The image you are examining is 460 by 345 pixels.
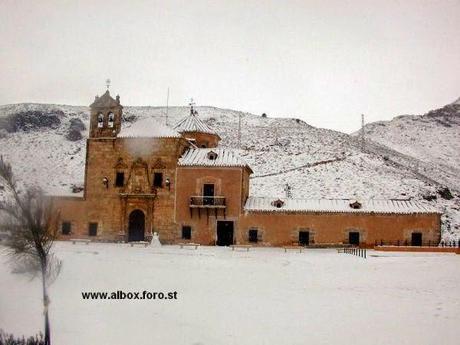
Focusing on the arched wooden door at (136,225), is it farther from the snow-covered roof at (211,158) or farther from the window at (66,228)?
the snow-covered roof at (211,158)

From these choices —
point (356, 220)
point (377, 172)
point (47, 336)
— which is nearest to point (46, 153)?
point (47, 336)

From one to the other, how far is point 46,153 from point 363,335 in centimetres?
450

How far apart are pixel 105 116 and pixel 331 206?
1192 centimetres

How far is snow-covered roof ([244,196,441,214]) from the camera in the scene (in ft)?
82.4

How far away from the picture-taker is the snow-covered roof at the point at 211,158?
2536 centimetres

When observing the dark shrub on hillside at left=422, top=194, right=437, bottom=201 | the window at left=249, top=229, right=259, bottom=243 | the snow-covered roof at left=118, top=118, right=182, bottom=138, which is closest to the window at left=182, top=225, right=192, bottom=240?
the window at left=249, top=229, right=259, bottom=243

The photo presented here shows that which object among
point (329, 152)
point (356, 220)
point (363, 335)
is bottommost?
point (363, 335)

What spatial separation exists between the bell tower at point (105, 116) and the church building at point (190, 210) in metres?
0.05

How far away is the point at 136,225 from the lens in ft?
83.4

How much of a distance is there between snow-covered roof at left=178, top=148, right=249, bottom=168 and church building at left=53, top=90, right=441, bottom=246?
6cm

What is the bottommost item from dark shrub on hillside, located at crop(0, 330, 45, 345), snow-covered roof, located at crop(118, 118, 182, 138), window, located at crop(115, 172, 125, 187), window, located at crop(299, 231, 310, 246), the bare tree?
dark shrub on hillside, located at crop(0, 330, 45, 345)

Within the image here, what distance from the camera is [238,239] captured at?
2512cm

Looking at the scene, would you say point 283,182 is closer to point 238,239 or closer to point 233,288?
point 238,239

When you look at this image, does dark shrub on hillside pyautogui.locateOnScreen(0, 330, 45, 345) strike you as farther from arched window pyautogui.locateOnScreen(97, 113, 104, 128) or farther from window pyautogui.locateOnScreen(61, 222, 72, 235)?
window pyautogui.locateOnScreen(61, 222, 72, 235)
